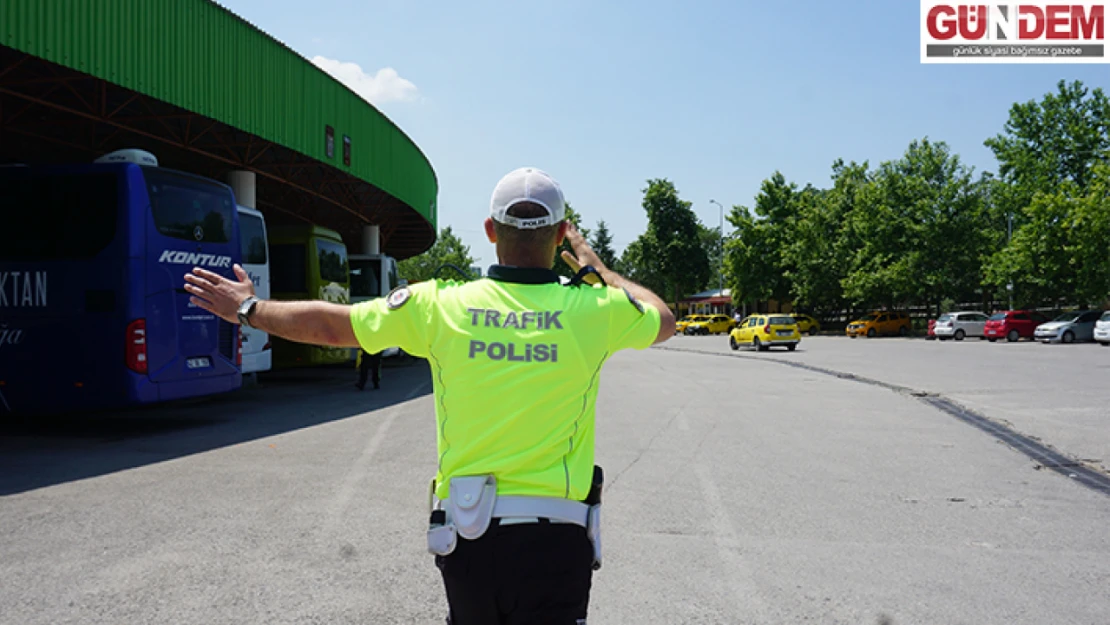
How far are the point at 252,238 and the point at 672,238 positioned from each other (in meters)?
65.9

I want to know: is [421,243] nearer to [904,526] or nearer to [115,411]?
[115,411]

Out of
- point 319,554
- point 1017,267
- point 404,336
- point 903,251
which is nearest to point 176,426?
point 319,554

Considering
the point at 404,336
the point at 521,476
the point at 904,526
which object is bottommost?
the point at 904,526

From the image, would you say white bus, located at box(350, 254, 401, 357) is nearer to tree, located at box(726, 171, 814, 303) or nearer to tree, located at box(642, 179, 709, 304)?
tree, located at box(726, 171, 814, 303)

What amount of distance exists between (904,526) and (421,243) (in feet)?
127

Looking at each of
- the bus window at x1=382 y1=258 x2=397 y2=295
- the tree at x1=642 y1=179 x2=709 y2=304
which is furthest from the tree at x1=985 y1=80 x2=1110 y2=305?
the bus window at x1=382 y1=258 x2=397 y2=295

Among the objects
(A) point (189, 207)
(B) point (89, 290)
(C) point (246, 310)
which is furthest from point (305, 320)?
(A) point (189, 207)

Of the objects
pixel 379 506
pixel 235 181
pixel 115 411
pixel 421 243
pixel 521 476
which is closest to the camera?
pixel 521 476

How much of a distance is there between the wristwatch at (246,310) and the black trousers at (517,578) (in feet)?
2.82

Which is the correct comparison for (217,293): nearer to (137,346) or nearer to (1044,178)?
(137,346)

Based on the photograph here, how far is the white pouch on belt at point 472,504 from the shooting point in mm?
1979

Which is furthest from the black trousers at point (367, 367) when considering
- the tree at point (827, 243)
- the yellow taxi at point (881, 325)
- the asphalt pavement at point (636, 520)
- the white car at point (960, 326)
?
the tree at point (827, 243)

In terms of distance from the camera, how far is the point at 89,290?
10.2 m

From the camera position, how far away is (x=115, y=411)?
13.3m
